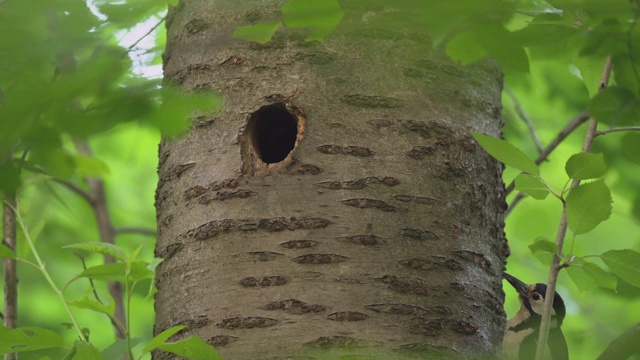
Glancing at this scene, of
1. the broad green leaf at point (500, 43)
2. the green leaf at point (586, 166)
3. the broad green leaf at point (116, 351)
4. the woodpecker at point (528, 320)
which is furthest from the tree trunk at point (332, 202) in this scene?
the woodpecker at point (528, 320)

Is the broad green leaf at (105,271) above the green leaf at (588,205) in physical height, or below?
below

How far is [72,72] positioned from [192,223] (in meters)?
0.95

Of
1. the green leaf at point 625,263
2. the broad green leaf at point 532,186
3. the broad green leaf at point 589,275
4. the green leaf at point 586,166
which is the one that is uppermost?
the broad green leaf at point 532,186

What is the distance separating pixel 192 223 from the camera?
2041mm

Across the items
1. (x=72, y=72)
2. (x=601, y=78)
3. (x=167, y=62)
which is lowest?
(x=72, y=72)

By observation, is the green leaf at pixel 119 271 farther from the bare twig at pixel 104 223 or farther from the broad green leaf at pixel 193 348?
the bare twig at pixel 104 223

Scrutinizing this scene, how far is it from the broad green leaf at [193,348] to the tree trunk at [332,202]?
0.29 m

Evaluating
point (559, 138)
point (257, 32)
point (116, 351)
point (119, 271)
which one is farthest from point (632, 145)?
point (559, 138)

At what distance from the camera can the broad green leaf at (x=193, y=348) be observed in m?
1.53

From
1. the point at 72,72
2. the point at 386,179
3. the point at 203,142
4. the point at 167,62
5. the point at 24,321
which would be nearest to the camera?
the point at 72,72

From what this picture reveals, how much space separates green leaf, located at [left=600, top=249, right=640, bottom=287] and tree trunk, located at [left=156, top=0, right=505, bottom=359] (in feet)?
1.42

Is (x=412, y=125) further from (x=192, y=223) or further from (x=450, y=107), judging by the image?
(x=192, y=223)

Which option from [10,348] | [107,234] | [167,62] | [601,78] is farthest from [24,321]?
[601,78]

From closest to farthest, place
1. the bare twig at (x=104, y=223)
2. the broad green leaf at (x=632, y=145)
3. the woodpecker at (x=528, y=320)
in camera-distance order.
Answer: the broad green leaf at (x=632, y=145) < the woodpecker at (x=528, y=320) < the bare twig at (x=104, y=223)
